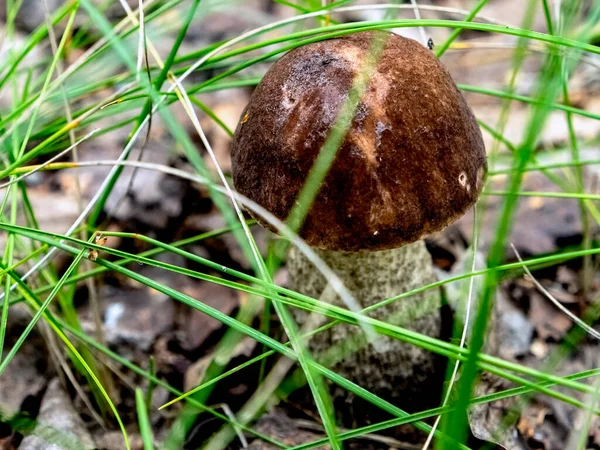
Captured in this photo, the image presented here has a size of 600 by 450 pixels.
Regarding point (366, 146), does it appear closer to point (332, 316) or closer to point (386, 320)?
point (332, 316)

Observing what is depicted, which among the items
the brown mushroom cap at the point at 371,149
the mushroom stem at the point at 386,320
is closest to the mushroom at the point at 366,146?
the brown mushroom cap at the point at 371,149

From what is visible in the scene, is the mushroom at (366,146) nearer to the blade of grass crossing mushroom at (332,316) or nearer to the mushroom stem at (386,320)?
the blade of grass crossing mushroom at (332,316)

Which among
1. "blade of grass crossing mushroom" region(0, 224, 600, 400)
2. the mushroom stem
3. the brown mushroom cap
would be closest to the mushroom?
the brown mushroom cap

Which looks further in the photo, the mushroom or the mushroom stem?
Result: the mushroom stem

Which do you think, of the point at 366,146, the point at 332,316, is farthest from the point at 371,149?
the point at 332,316

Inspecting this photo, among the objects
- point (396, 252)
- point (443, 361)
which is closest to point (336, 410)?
point (443, 361)

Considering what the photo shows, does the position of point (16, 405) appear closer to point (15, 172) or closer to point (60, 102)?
point (15, 172)

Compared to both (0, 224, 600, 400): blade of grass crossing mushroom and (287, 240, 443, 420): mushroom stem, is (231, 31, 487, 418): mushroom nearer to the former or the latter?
(0, 224, 600, 400): blade of grass crossing mushroom

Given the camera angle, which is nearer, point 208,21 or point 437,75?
point 437,75
